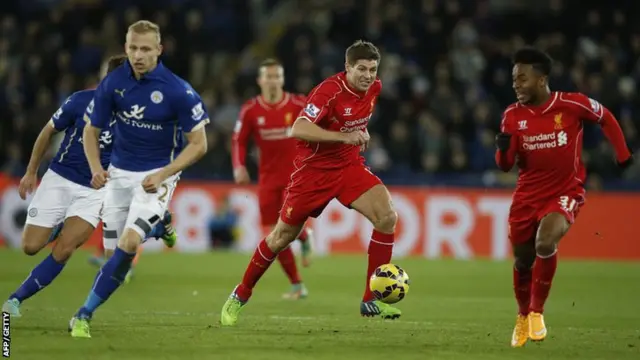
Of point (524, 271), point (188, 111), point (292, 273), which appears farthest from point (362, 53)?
point (292, 273)

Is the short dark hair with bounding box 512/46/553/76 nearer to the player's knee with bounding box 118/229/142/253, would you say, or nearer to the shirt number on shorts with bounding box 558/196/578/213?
the shirt number on shorts with bounding box 558/196/578/213

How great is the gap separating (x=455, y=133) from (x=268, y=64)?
297 inches

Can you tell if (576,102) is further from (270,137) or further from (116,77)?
(270,137)

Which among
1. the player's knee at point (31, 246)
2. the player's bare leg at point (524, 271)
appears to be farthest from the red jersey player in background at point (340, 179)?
the player's knee at point (31, 246)

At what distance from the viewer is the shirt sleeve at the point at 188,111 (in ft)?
29.6

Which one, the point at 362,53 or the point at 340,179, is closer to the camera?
the point at 362,53

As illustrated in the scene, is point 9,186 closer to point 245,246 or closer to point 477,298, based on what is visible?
point 245,246

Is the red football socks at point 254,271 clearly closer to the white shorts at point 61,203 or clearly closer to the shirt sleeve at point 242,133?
the white shorts at point 61,203

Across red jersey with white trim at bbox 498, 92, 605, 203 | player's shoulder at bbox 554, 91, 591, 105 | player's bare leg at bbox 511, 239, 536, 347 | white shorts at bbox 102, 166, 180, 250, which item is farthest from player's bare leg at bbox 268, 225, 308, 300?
player's shoulder at bbox 554, 91, 591, 105

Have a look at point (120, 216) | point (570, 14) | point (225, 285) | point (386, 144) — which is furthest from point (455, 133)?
point (120, 216)

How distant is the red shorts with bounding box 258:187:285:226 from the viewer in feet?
43.9

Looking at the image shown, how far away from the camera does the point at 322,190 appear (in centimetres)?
992

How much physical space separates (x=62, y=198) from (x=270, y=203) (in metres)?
3.54

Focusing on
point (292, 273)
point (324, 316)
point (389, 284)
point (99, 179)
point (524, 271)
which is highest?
point (99, 179)
